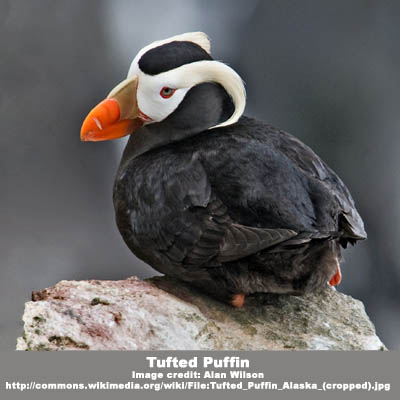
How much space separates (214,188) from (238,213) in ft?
0.34

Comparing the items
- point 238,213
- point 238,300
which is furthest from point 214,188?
point 238,300

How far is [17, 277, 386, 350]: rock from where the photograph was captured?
1.94m

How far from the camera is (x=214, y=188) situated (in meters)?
2.15

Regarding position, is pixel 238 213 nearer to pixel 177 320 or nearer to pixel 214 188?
pixel 214 188

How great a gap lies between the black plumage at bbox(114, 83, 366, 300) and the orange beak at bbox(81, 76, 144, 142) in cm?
17

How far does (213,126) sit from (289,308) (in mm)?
612

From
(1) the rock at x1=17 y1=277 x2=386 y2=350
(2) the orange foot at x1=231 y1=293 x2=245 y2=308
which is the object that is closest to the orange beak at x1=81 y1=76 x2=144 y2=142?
(1) the rock at x1=17 y1=277 x2=386 y2=350

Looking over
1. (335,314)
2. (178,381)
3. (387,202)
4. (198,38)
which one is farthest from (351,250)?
(178,381)

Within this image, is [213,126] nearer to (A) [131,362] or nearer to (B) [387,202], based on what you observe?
(A) [131,362]

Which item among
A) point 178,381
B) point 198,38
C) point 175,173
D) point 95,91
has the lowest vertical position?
point 178,381

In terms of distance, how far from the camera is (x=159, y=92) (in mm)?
2346

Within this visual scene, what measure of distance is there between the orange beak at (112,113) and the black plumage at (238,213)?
0.17 m

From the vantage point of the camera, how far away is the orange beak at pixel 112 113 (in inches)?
94.3

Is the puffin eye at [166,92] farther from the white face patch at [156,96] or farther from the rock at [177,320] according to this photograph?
the rock at [177,320]
